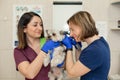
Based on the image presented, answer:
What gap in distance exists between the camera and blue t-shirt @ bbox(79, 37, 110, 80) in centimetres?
117

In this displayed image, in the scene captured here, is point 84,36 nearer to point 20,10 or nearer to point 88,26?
point 88,26

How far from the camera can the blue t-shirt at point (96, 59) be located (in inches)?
46.0

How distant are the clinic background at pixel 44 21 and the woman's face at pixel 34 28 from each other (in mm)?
483

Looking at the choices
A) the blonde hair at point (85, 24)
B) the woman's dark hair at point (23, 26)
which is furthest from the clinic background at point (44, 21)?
the blonde hair at point (85, 24)

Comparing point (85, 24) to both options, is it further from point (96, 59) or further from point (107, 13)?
point (107, 13)

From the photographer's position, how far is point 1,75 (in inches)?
81.6

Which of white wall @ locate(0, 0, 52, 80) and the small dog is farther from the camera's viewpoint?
white wall @ locate(0, 0, 52, 80)

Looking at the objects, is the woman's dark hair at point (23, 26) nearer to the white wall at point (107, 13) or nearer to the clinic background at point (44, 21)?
the clinic background at point (44, 21)

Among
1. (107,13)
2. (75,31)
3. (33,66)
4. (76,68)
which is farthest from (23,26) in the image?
(107,13)

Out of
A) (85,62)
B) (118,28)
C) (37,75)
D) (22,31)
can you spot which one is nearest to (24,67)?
(37,75)

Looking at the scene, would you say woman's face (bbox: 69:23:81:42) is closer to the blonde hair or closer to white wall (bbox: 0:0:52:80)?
the blonde hair

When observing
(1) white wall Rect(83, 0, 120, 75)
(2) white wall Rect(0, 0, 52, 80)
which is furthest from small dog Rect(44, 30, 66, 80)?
(1) white wall Rect(83, 0, 120, 75)

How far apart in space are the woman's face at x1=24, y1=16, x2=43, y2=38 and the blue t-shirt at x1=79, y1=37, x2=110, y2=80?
46 cm

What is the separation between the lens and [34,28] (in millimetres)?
1523
